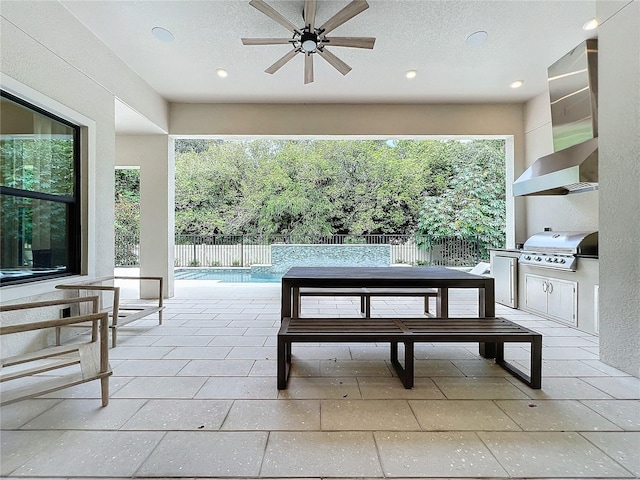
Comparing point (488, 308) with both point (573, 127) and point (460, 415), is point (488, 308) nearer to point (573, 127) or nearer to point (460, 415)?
point (460, 415)

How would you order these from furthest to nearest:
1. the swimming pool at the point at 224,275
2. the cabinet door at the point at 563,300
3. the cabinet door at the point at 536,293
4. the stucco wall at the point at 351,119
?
the swimming pool at the point at 224,275
the stucco wall at the point at 351,119
the cabinet door at the point at 536,293
the cabinet door at the point at 563,300

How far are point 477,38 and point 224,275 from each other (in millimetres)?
8850

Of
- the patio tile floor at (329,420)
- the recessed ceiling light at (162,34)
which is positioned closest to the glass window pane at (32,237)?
the patio tile floor at (329,420)

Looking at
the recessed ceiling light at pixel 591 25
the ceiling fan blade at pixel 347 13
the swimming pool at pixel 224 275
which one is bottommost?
the swimming pool at pixel 224 275

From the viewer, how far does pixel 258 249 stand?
11.3m

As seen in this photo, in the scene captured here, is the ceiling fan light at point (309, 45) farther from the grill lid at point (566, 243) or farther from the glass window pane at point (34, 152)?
the grill lid at point (566, 243)

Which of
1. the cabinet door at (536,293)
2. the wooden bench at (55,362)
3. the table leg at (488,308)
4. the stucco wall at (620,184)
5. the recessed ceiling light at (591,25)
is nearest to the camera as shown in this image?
the wooden bench at (55,362)

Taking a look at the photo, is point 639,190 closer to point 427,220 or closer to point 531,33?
point 531,33

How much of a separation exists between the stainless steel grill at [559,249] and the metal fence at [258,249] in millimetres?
6739

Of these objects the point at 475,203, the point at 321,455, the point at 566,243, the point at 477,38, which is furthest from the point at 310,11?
the point at 475,203

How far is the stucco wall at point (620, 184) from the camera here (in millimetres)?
2184

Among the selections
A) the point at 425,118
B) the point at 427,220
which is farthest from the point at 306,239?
the point at 425,118

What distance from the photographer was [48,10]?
2.62m

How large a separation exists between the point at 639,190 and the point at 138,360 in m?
4.05
